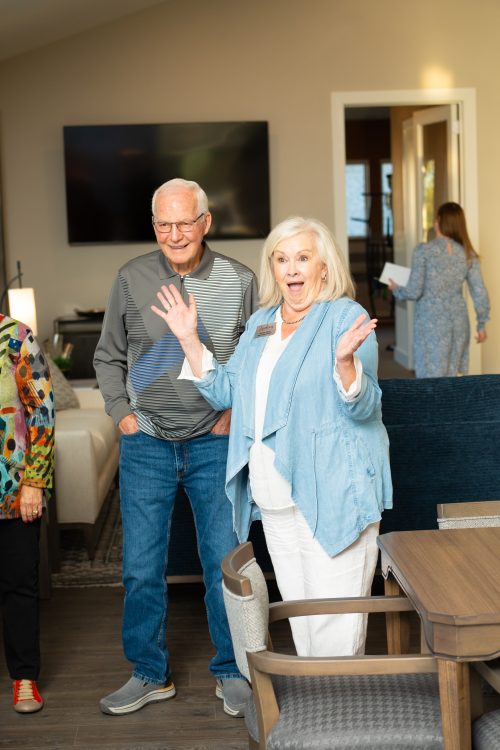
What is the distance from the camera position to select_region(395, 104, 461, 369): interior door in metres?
8.70

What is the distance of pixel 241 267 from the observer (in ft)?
9.91

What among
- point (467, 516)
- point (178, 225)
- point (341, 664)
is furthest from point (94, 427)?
point (341, 664)

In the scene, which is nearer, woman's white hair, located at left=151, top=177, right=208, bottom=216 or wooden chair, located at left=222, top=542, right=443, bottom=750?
wooden chair, located at left=222, top=542, right=443, bottom=750

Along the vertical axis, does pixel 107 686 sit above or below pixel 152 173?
below

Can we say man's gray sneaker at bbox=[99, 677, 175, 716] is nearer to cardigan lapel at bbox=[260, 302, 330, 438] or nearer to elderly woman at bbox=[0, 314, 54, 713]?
elderly woman at bbox=[0, 314, 54, 713]

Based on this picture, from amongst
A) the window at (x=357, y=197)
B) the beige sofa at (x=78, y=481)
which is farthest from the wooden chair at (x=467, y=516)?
the window at (x=357, y=197)

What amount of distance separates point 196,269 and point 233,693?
1.28 m

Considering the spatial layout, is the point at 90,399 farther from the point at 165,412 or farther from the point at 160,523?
the point at 165,412

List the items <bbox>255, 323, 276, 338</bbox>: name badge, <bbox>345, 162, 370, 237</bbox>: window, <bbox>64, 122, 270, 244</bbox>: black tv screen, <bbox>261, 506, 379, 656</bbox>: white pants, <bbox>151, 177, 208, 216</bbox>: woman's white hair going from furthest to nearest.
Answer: <bbox>345, 162, 370, 237</bbox>: window < <bbox>64, 122, 270, 244</bbox>: black tv screen < <bbox>151, 177, 208, 216</bbox>: woman's white hair < <bbox>255, 323, 276, 338</bbox>: name badge < <bbox>261, 506, 379, 656</bbox>: white pants

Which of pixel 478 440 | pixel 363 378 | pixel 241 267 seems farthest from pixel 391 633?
pixel 478 440

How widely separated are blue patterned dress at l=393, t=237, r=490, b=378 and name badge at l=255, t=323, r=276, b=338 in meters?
4.69

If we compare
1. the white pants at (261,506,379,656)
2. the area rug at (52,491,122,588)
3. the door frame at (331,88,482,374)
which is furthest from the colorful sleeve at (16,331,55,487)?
the door frame at (331,88,482,374)

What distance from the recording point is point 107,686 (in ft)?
11.0

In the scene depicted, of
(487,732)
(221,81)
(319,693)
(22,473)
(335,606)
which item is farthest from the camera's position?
(221,81)
